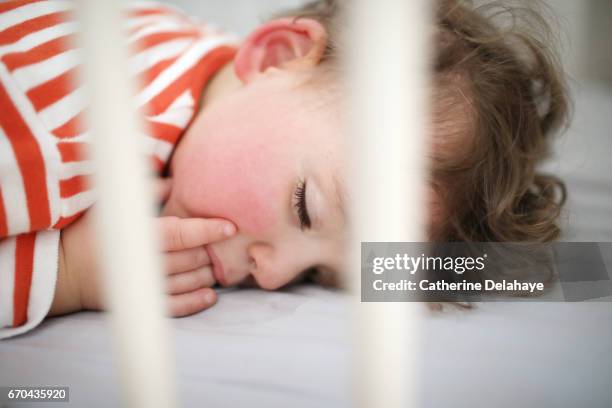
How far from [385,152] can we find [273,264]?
0.40 meters

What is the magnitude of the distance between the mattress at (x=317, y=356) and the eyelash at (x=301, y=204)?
0.10 m

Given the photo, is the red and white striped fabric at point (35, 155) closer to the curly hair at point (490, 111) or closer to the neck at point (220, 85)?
the neck at point (220, 85)

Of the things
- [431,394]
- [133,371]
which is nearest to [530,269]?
[431,394]

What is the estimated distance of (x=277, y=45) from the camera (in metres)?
0.74

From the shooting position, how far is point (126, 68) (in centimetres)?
24

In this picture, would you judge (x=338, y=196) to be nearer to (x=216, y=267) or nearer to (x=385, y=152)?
(x=216, y=267)

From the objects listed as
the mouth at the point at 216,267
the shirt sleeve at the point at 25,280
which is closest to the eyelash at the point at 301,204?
the mouth at the point at 216,267

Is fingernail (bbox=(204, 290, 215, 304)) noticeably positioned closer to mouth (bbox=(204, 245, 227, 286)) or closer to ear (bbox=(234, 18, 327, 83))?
mouth (bbox=(204, 245, 227, 286))

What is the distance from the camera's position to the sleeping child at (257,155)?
54cm

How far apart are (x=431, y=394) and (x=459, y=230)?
260mm

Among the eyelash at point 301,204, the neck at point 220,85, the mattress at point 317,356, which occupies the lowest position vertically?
the mattress at point 317,356

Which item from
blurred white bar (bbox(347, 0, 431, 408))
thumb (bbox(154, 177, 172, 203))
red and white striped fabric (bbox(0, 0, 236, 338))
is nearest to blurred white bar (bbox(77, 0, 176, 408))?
blurred white bar (bbox(347, 0, 431, 408))

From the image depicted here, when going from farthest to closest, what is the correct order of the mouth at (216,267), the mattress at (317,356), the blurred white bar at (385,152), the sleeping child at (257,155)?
the mouth at (216,267) < the sleeping child at (257,155) < the mattress at (317,356) < the blurred white bar at (385,152)

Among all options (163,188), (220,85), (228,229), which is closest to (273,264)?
(228,229)
